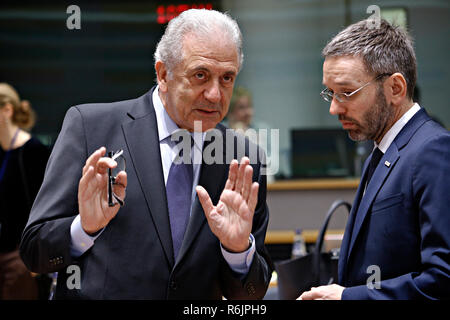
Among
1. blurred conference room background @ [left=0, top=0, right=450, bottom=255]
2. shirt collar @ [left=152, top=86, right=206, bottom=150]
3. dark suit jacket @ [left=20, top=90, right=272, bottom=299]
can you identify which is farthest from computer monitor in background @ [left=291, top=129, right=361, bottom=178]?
dark suit jacket @ [left=20, top=90, right=272, bottom=299]

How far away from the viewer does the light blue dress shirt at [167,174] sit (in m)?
1.53

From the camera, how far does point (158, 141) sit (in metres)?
1.68

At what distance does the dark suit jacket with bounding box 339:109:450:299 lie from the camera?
1357mm

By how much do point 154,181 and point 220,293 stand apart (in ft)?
1.24

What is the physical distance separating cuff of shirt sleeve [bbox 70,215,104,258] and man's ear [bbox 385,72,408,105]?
0.88 m

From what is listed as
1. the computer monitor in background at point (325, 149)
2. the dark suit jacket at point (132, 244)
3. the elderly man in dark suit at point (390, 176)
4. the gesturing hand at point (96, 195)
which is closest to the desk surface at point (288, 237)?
the computer monitor in background at point (325, 149)

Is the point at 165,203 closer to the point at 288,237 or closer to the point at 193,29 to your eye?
A: the point at 193,29

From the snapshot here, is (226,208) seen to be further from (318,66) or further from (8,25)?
(8,25)

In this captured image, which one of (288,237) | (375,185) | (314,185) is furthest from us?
(314,185)

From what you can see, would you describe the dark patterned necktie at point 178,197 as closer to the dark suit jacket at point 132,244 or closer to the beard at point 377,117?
the dark suit jacket at point 132,244

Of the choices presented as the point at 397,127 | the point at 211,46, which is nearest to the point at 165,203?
the point at 211,46

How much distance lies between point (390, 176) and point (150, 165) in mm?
653

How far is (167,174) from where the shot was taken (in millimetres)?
1668

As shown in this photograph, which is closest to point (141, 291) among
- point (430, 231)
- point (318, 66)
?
point (430, 231)
